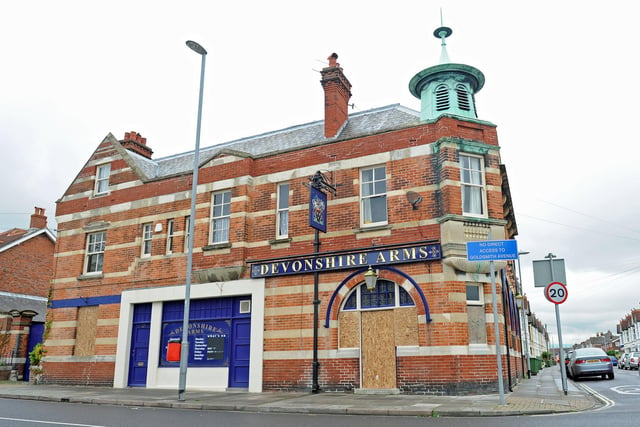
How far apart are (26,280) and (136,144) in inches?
564

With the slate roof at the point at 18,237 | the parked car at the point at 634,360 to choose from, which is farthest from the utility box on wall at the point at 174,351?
the parked car at the point at 634,360

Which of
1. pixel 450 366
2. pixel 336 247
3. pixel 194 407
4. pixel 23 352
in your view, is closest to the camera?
pixel 194 407

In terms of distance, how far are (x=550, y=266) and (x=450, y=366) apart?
3.85 meters

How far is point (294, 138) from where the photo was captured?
Result: 19.9m

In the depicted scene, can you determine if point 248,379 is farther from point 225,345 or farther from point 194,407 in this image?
point 194,407

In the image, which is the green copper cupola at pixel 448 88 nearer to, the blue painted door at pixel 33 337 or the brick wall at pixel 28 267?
the blue painted door at pixel 33 337

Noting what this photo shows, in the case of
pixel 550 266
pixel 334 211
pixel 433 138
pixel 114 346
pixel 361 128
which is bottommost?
pixel 114 346

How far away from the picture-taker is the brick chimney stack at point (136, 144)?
78.3ft

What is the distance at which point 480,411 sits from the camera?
33.4ft

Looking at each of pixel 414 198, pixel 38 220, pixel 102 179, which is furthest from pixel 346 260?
pixel 38 220

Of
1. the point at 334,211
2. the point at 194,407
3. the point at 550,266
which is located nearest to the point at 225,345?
the point at 194,407

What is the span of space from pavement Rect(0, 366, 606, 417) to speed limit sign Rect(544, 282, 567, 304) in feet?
8.02

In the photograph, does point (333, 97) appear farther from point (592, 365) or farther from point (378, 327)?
point (592, 365)

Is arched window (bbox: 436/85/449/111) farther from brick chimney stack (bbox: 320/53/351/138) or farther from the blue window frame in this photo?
the blue window frame
